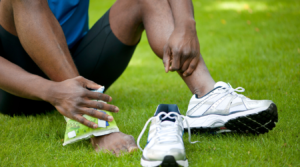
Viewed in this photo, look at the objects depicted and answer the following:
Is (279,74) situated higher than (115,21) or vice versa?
(115,21)

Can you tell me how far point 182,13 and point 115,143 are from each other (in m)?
0.84

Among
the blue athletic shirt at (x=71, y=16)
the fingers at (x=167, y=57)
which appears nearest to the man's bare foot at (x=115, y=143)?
the fingers at (x=167, y=57)

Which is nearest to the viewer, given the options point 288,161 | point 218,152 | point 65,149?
point 288,161

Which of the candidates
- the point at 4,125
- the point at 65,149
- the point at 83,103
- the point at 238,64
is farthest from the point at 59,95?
the point at 238,64

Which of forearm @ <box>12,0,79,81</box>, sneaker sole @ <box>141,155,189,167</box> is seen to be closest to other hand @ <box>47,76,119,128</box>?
forearm @ <box>12,0,79,81</box>

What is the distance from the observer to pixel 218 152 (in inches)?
56.2

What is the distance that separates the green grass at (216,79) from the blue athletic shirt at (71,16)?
Result: 26.0 inches

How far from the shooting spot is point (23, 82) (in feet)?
5.05

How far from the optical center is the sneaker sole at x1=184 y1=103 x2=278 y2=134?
54.9 inches

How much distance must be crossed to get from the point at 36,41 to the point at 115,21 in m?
0.63

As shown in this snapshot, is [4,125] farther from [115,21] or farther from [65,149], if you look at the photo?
[115,21]

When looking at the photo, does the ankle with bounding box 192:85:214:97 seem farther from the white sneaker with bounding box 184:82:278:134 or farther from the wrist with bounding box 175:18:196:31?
the wrist with bounding box 175:18:196:31

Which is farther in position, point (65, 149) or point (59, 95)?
point (65, 149)

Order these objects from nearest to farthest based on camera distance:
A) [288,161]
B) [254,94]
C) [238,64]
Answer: [288,161] < [254,94] < [238,64]
